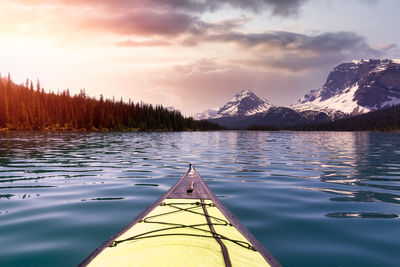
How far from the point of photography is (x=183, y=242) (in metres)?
4.03

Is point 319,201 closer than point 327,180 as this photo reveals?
Yes

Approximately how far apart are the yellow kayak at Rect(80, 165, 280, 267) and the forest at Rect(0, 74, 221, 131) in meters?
118

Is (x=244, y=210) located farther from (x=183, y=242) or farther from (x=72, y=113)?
(x=72, y=113)

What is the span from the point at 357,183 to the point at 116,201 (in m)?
10.4

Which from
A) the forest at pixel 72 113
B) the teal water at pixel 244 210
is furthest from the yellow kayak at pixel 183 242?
the forest at pixel 72 113

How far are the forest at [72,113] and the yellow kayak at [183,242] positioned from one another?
388 ft

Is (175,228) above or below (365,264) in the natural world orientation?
above

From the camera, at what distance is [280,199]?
30.0 ft

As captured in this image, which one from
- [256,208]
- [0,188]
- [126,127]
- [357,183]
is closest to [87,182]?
[0,188]

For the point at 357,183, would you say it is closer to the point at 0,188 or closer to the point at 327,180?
the point at 327,180

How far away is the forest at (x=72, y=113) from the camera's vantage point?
4053 inches

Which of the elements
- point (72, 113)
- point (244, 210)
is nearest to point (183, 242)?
point (244, 210)

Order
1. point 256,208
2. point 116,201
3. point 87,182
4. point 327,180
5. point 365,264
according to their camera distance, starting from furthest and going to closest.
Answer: point 327,180
point 87,182
point 116,201
point 256,208
point 365,264

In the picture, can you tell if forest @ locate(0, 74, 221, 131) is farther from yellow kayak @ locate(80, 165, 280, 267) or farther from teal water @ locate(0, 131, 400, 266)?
yellow kayak @ locate(80, 165, 280, 267)
